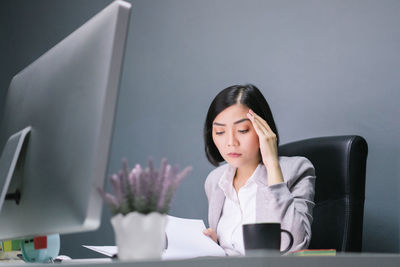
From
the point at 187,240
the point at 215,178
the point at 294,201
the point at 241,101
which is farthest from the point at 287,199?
the point at 215,178

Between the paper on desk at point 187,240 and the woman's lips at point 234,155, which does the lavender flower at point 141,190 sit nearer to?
the paper on desk at point 187,240

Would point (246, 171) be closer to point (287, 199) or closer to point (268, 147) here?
point (268, 147)

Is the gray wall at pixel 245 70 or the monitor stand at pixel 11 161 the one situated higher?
the gray wall at pixel 245 70

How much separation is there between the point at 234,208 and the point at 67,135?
1166 millimetres

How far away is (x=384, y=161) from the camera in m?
2.12

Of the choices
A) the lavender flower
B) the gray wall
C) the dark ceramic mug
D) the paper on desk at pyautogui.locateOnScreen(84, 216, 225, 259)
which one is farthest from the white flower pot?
the gray wall

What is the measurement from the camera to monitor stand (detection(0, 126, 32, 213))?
98 cm

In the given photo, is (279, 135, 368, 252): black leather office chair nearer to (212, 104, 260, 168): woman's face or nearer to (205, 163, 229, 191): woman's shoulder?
(212, 104, 260, 168): woman's face

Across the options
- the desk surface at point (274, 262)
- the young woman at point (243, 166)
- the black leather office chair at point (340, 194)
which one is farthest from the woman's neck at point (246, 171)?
the desk surface at point (274, 262)

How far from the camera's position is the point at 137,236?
2.60 ft

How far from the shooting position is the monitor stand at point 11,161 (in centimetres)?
98

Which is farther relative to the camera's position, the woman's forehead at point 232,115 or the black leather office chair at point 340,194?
the woman's forehead at point 232,115

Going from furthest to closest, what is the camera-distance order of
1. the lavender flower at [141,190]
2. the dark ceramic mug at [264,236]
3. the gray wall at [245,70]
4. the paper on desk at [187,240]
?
1. the gray wall at [245,70]
2. the paper on desk at [187,240]
3. the dark ceramic mug at [264,236]
4. the lavender flower at [141,190]

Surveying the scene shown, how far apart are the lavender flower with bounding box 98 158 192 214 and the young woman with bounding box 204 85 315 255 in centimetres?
84
